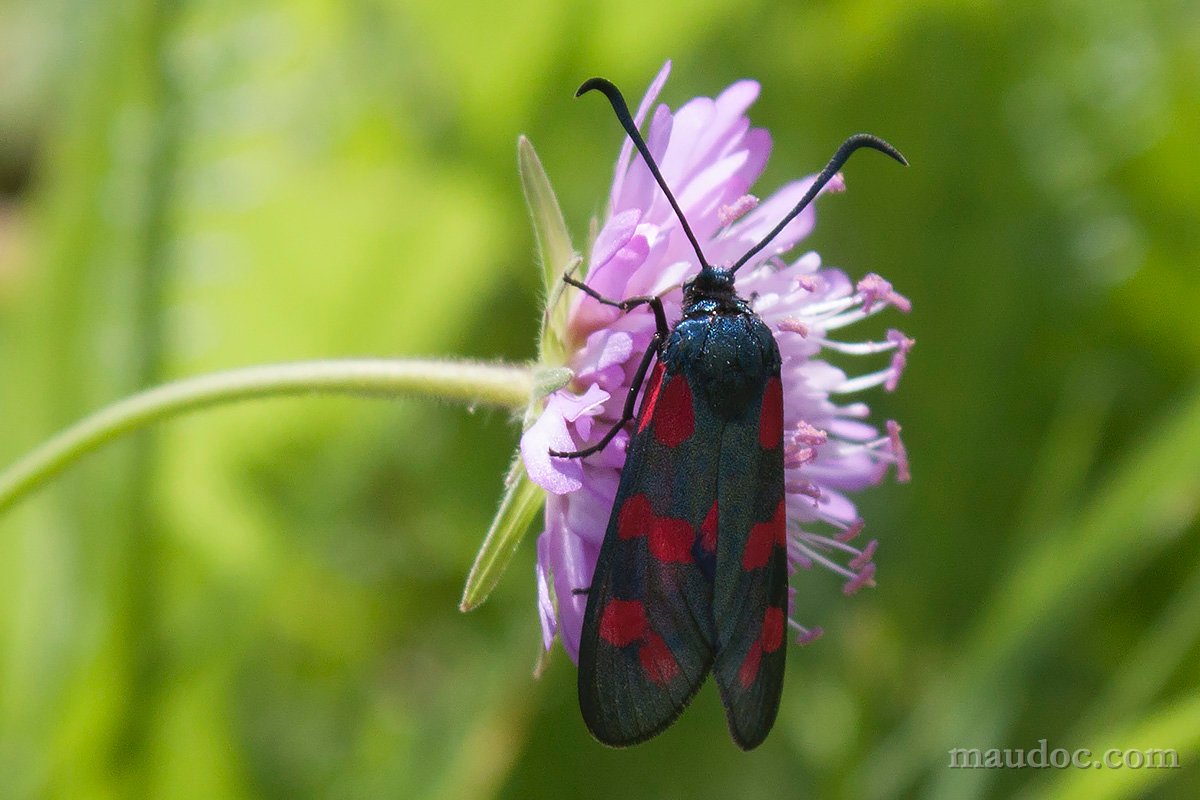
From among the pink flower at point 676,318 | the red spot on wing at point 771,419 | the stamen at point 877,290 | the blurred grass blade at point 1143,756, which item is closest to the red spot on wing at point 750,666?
the pink flower at point 676,318

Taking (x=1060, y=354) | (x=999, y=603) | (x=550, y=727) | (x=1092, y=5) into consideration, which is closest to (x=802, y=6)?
(x=1092, y=5)

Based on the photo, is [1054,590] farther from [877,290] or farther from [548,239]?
[548,239]

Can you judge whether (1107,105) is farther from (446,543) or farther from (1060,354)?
(446,543)

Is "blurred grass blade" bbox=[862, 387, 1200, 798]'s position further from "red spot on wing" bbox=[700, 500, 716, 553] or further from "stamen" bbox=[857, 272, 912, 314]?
"red spot on wing" bbox=[700, 500, 716, 553]

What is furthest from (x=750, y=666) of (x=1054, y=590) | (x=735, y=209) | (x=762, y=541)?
(x=1054, y=590)

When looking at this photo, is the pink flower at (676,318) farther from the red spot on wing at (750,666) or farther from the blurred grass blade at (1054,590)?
the blurred grass blade at (1054,590)
